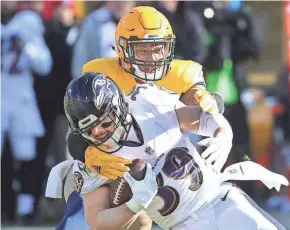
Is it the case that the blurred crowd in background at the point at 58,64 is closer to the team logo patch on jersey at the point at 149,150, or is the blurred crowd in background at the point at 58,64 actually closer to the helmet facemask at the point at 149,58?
the helmet facemask at the point at 149,58

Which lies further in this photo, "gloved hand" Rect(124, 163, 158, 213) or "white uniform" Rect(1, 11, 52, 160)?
"white uniform" Rect(1, 11, 52, 160)

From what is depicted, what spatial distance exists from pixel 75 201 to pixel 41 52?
2991 mm

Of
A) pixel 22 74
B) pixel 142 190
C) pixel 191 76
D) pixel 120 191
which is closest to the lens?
pixel 142 190

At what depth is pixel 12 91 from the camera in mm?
8250

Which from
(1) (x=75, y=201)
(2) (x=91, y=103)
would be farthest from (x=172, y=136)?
(1) (x=75, y=201)

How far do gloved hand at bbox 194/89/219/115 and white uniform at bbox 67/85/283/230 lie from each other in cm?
18

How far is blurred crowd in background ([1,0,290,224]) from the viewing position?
26.9ft

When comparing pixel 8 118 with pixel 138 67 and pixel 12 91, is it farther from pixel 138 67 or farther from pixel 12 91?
pixel 138 67

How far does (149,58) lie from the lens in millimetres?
5152

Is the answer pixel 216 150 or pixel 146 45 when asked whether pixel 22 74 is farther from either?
pixel 216 150

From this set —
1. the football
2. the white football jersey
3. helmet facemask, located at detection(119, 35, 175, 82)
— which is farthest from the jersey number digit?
helmet facemask, located at detection(119, 35, 175, 82)

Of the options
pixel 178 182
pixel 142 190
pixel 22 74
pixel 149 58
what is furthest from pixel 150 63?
pixel 22 74

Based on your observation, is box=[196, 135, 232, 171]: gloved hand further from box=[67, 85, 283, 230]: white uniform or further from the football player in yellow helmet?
the football player in yellow helmet

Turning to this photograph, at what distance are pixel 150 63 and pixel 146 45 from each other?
11 cm
